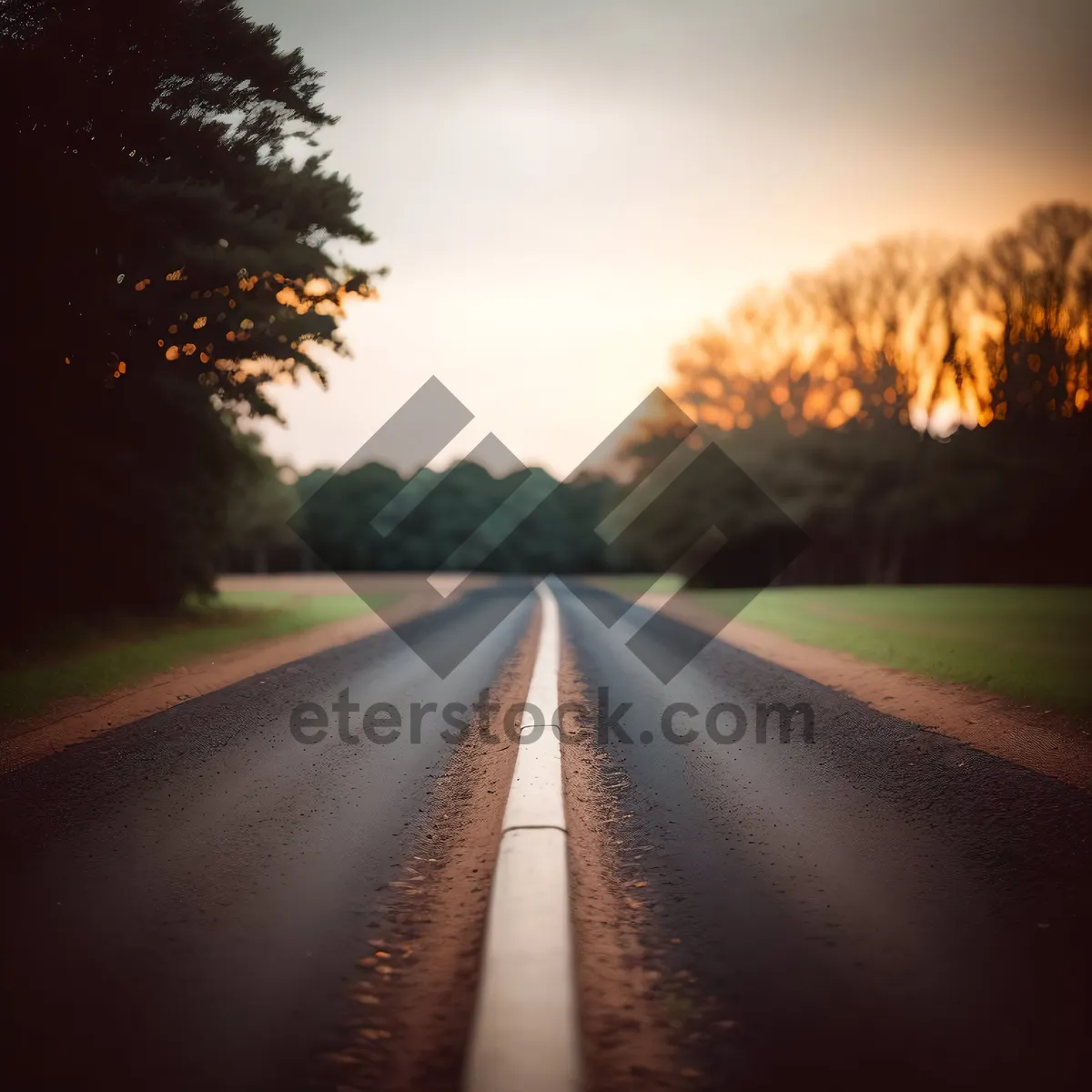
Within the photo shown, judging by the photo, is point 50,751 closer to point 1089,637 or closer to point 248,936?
point 248,936

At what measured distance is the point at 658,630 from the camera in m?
14.6

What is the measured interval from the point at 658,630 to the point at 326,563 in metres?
80.0

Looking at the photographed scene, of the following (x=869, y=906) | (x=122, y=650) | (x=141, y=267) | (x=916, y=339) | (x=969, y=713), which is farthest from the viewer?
(x=916, y=339)

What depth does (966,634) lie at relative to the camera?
44.1 feet

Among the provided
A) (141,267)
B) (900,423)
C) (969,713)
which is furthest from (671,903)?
(900,423)

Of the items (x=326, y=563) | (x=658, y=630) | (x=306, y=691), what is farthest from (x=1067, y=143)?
(x=326, y=563)

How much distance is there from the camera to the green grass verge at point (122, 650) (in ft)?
26.1

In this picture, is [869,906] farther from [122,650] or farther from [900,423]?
[900,423]

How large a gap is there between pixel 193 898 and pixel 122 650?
9.73m

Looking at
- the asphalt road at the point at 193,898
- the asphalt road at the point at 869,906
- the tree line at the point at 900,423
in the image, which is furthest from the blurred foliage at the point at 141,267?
the tree line at the point at 900,423

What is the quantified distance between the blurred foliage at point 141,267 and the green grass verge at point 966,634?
40.0 feet

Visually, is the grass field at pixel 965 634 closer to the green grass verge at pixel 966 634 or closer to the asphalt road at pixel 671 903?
the green grass verge at pixel 966 634

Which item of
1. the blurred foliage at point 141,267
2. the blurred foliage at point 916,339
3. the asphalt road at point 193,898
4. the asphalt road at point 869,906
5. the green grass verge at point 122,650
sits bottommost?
the green grass verge at point 122,650
